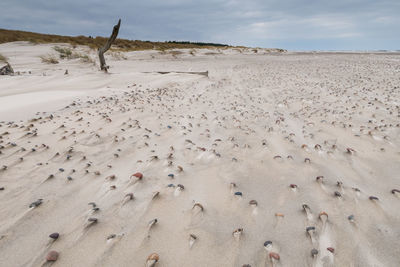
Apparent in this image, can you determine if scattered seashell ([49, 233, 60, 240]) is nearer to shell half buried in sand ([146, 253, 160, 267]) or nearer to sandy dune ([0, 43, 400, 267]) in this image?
sandy dune ([0, 43, 400, 267])

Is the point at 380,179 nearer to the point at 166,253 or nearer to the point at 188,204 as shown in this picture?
the point at 188,204

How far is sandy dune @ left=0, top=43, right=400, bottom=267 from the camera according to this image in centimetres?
169

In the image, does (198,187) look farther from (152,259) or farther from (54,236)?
(54,236)

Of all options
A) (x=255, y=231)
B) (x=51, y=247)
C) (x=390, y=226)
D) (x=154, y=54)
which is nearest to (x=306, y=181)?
(x=390, y=226)

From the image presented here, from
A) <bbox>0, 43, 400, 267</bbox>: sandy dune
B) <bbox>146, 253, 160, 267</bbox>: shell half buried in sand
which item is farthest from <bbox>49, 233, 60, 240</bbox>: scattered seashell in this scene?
<bbox>146, 253, 160, 267</bbox>: shell half buried in sand

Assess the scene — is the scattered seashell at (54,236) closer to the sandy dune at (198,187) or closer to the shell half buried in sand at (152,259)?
the sandy dune at (198,187)

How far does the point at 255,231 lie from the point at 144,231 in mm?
1005

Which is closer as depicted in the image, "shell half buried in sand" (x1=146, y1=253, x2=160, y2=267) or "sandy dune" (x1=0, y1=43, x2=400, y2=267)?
"shell half buried in sand" (x1=146, y1=253, x2=160, y2=267)

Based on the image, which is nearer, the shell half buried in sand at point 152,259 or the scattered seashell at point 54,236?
the shell half buried in sand at point 152,259

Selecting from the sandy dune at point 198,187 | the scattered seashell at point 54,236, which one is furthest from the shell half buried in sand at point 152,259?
the scattered seashell at point 54,236

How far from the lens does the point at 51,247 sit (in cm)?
166

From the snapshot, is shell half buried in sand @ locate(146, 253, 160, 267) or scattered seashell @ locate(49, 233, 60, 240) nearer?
shell half buried in sand @ locate(146, 253, 160, 267)

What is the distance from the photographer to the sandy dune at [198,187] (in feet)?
5.54

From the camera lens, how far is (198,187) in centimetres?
253
